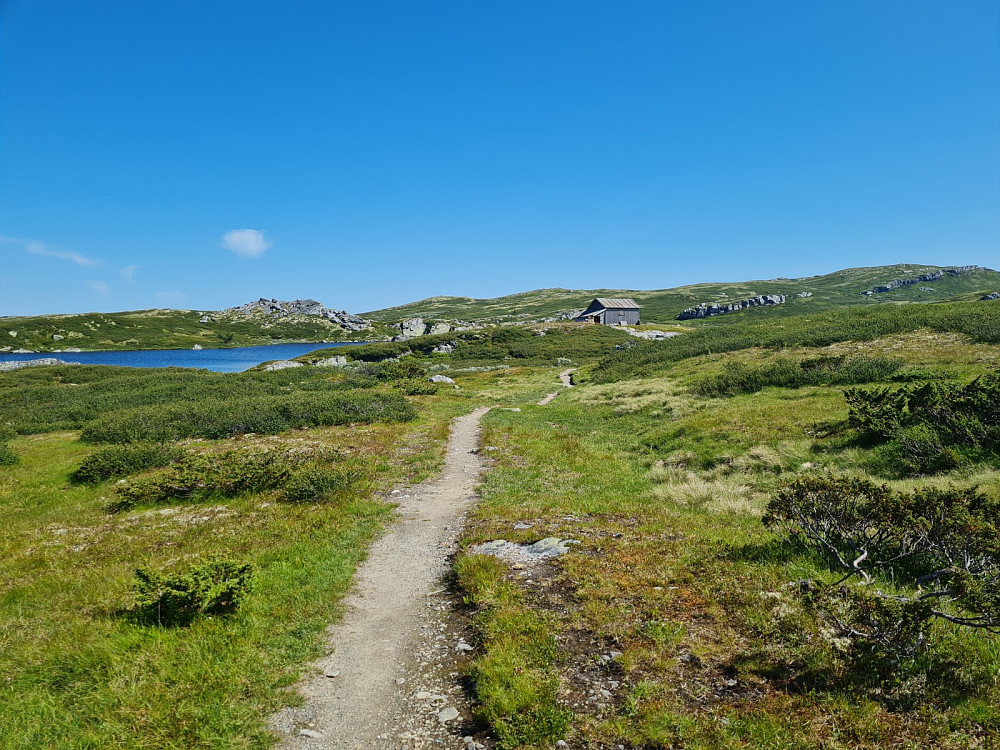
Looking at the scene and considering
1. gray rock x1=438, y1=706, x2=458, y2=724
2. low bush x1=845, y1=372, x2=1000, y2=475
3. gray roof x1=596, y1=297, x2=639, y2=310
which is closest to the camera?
gray rock x1=438, y1=706, x2=458, y2=724

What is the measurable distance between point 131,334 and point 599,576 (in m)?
209

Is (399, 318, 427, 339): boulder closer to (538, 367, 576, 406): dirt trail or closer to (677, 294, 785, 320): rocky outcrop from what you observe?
(677, 294, 785, 320): rocky outcrop

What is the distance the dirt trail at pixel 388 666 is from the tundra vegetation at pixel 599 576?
0.39 metres

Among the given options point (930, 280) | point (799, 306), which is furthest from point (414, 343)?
point (930, 280)

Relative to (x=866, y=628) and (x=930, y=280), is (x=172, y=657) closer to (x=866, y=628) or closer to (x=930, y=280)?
(x=866, y=628)

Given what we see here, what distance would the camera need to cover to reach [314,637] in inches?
294

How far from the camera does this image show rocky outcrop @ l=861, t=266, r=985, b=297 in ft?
555

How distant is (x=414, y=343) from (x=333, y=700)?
8124 cm

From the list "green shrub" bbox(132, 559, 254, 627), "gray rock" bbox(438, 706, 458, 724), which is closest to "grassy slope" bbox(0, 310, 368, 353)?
"green shrub" bbox(132, 559, 254, 627)

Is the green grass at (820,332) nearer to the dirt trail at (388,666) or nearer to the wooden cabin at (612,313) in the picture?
the dirt trail at (388,666)

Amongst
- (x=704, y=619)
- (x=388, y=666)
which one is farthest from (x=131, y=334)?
(x=704, y=619)

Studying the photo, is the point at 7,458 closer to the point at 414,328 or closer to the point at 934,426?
the point at 934,426

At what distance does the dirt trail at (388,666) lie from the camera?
558 cm

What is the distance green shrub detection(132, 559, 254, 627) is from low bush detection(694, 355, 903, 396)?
1024 inches
